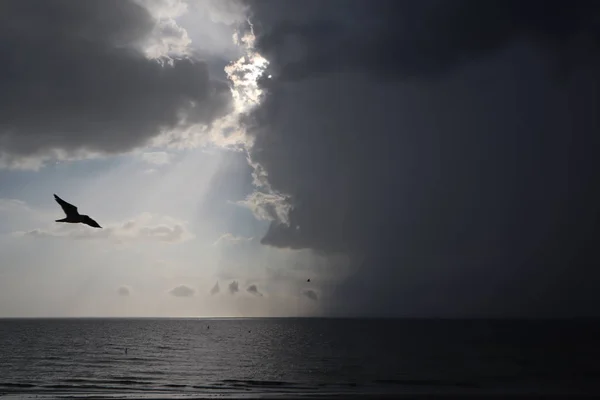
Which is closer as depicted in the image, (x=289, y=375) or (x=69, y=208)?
(x=69, y=208)

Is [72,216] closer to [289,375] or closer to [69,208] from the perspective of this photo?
[69,208]

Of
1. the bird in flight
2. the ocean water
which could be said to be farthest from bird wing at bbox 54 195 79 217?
the ocean water

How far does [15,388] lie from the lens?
49.1m

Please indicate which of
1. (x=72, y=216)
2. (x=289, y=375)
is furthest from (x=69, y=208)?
(x=289, y=375)

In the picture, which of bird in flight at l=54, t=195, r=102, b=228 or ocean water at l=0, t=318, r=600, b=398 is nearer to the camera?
bird in flight at l=54, t=195, r=102, b=228

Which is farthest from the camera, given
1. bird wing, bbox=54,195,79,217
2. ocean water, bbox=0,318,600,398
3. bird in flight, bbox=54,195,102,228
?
ocean water, bbox=0,318,600,398

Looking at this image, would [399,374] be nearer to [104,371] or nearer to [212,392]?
[212,392]

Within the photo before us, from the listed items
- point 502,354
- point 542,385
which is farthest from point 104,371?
point 502,354

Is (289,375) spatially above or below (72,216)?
above

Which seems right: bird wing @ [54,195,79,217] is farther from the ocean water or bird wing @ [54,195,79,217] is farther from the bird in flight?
the ocean water

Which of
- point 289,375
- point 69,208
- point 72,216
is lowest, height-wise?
point 72,216

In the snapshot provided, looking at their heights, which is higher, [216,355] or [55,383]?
[216,355]

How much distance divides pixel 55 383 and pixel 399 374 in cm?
4051

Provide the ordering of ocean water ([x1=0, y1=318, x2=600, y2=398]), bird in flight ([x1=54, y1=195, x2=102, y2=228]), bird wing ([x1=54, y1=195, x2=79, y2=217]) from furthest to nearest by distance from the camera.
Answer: ocean water ([x1=0, y1=318, x2=600, y2=398]) → bird wing ([x1=54, y1=195, x2=79, y2=217]) → bird in flight ([x1=54, y1=195, x2=102, y2=228])
